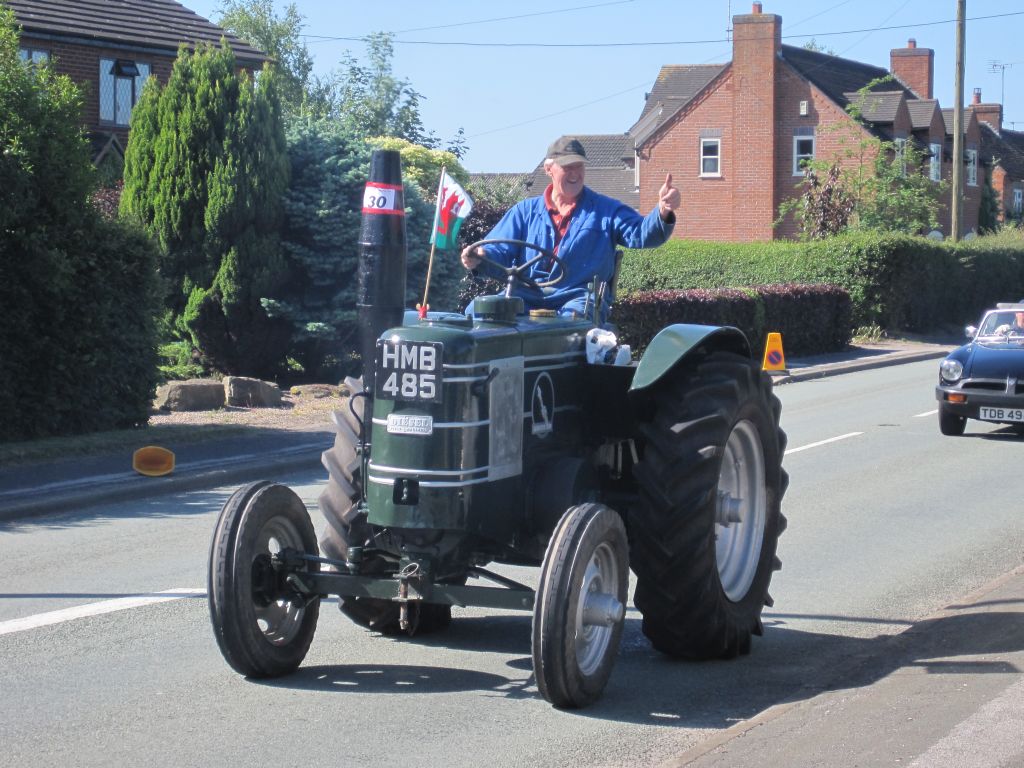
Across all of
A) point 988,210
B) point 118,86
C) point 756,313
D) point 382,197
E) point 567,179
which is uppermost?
point 118,86

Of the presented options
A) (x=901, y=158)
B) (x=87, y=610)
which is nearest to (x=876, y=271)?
(x=901, y=158)

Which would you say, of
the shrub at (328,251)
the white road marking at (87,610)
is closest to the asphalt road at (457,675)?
the white road marking at (87,610)

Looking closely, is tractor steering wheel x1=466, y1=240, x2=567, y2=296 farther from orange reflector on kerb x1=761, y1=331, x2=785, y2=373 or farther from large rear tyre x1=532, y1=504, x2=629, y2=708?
orange reflector on kerb x1=761, y1=331, x2=785, y2=373

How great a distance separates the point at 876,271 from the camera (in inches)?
1304

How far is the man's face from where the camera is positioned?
279 inches

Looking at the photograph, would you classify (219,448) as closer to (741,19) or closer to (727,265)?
(727,265)

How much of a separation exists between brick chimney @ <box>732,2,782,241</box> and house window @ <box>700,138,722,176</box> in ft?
2.87

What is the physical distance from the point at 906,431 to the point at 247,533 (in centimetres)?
1272

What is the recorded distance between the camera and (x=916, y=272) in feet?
113

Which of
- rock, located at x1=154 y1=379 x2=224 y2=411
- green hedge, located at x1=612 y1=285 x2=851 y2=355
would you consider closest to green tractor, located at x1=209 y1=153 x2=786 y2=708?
rock, located at x1=154 y1=379 x2=224 y2=411

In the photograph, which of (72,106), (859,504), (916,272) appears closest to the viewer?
(859,504)

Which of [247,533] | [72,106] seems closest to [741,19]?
[72,106]

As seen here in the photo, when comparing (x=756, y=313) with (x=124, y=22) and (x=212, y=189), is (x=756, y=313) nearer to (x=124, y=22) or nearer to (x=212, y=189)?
(x=212, y=189)

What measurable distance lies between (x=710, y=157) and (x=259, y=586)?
4848 centimetres
